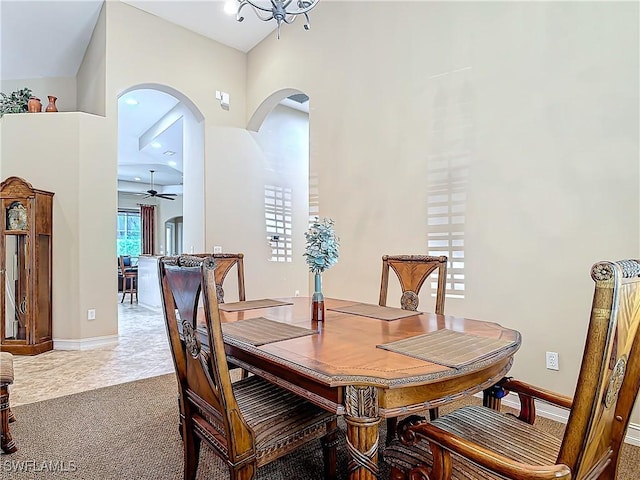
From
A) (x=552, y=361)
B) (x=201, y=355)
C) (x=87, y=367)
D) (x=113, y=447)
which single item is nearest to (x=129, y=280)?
(x=87, y=367)

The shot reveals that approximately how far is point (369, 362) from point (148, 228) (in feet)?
41.0

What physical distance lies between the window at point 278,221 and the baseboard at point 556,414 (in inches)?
141

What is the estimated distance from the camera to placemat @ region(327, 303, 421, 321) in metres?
2.03

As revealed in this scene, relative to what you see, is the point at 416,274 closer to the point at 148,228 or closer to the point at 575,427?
the point at 575,427

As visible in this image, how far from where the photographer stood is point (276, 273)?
18.7 ft

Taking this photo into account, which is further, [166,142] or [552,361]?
[166,142]

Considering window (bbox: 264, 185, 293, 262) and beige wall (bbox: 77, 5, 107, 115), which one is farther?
window (bbox: 264, 185, 293, 262)

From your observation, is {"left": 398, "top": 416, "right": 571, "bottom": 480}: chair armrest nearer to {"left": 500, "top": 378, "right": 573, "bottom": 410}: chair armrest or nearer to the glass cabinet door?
{"left": 500, "top": 378, "right": 573, "bottom": 410}: chair armrest

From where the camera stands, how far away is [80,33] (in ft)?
15.6

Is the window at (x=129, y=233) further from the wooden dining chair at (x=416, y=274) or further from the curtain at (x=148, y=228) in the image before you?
the wooden dining chair at (x=416, y=274)

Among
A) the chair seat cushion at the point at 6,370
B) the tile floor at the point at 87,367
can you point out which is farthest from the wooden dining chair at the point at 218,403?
the tile floor at the point at 87,367

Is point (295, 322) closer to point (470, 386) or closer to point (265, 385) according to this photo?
point (265, 385)

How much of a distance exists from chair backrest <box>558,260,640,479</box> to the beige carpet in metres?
1.16

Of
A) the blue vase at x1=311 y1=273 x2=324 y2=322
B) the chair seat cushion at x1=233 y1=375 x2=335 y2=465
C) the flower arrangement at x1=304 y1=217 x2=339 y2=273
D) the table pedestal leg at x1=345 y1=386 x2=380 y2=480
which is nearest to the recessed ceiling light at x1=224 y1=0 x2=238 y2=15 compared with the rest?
the flower arrangement at x1=304 y1=217 x2=339 y2=273
